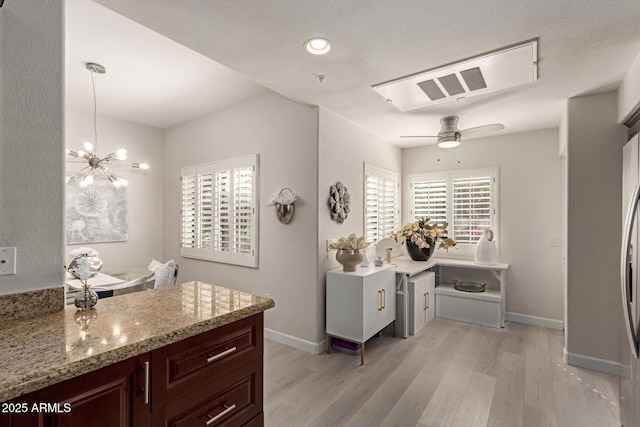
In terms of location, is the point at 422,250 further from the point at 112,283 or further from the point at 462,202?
the point at 112,283

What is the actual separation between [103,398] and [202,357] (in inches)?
14.3

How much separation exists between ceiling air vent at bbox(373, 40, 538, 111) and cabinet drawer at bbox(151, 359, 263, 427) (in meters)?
2.34

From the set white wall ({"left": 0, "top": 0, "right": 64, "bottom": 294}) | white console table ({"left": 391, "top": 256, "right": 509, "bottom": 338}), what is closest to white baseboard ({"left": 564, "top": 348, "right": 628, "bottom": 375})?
white console table ({"left": 391, "top": 256, "right": 509, "bottom": 338})

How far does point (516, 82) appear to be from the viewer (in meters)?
2.55

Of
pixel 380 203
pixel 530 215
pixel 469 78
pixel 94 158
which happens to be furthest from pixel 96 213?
pixel 530 215

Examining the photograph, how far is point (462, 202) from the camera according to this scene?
4.58 m

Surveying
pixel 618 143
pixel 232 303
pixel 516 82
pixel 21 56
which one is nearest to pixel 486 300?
pixel 618 143

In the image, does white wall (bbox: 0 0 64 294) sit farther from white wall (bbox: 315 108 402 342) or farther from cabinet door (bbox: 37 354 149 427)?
white wall (bbox: 315 108 402 342)

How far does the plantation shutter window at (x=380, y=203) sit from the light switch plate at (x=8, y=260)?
10.8 feet

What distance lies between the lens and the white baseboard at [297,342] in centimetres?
319

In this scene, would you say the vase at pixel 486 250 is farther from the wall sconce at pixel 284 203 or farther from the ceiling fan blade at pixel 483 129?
the wall sconce at pixel 284 203

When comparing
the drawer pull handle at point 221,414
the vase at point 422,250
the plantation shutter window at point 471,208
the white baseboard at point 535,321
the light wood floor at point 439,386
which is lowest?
the light wood floor at point 439,386

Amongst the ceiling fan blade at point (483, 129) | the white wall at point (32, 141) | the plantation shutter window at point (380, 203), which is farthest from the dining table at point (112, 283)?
the ceiling fan blade at point (483, 129)

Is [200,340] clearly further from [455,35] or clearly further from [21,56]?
[455,35]
